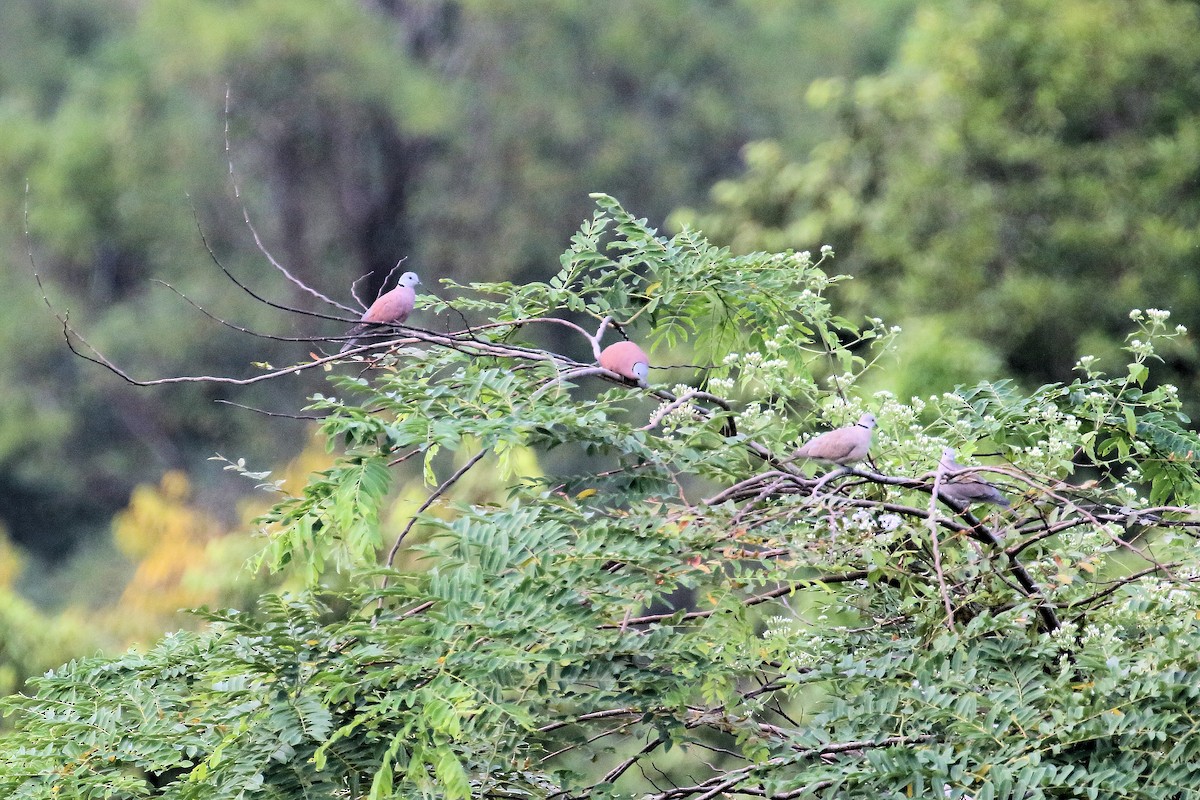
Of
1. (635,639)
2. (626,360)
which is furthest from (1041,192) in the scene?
(635,639)

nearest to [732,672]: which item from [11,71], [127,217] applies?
[127,217]

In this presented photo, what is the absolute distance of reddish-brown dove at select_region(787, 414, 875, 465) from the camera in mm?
3830

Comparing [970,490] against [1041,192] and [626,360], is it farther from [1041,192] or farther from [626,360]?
[1041,192]

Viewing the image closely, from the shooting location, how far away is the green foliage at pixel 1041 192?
11188 mm

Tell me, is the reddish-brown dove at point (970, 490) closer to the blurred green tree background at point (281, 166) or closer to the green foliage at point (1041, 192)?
the green foliage at point (1041, 192)

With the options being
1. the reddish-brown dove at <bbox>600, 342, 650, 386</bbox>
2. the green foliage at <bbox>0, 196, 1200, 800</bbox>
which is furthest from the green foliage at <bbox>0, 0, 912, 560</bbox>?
the green foliage at <bbox>0, 196, 1200, 800</bbox>

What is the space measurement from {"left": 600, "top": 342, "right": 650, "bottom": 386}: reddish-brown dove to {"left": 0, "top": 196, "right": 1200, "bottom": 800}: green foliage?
2.07 feet

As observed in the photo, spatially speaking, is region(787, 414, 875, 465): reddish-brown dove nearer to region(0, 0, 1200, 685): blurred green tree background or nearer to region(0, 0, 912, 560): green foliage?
region(0, 0, 1200, 685): blurred green tree background

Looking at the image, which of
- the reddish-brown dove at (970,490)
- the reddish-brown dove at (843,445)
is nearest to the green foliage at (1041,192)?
the reddish-brown dove at (970,490)

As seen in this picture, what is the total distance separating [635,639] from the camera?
3.12 metres

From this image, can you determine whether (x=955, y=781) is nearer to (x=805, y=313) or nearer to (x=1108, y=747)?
(x=1108, y=747)

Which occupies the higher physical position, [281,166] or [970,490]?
[970,490]

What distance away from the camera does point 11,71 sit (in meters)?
29.5

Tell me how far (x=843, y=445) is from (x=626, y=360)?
837 millimetres
